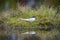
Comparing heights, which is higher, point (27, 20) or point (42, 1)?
point (42, 1)

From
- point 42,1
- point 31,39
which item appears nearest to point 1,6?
point 42,1

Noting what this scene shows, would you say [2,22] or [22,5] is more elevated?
[22,5]

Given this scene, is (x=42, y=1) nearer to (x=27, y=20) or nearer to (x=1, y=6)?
(x=27, y=20)

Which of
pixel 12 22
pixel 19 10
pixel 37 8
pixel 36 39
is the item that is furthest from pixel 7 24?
pixel 36 39

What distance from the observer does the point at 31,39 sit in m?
2.26

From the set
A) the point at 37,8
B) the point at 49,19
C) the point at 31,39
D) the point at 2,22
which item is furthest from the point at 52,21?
the point at 31,39

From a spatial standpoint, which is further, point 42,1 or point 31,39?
point 42,1

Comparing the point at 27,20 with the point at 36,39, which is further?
the point at 27,20

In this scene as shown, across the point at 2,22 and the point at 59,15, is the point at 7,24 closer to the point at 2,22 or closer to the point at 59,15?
the point at 2,22

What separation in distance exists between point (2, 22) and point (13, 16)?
0.24 metres

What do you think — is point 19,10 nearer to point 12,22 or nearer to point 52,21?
point 12,22

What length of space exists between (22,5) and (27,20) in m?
0.32

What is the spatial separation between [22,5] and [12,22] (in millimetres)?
397

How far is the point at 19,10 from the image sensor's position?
344 centimetres
